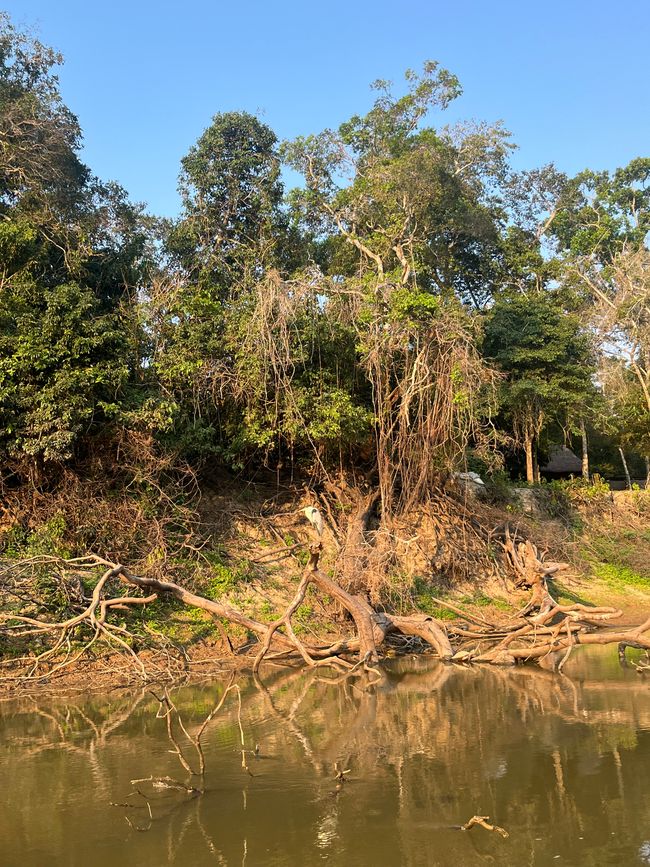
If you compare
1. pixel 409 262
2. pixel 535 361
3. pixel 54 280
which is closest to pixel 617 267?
pixel 535 361

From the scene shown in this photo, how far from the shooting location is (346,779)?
6273 millimetres

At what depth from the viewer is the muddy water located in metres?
5.02

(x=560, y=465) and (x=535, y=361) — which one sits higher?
(x=535, y=361)

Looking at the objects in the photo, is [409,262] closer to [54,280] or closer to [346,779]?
[54,280]

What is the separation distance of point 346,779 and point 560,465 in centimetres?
2690

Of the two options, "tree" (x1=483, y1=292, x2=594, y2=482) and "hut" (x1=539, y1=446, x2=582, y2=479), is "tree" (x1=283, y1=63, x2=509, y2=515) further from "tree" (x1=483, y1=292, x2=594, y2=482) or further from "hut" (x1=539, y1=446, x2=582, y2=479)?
"hut" (x1=539, y1=446, x2=582, y2=479)

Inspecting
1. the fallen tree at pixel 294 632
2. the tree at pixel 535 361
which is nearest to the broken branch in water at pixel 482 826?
the fallen tree at pixel 294 632

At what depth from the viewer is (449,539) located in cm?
1623

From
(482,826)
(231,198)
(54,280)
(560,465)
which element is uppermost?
(231,198)

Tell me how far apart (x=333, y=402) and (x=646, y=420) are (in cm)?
1692

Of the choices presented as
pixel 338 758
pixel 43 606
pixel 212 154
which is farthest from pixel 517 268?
pixel 338 758

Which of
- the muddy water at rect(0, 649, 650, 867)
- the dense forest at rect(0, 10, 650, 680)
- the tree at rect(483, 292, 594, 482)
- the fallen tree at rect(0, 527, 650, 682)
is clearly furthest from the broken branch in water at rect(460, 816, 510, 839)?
the tree at rect(483, 292, 594, 482)

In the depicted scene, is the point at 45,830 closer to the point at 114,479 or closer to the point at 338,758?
the point at 338,758

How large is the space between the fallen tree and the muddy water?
0.91 m
